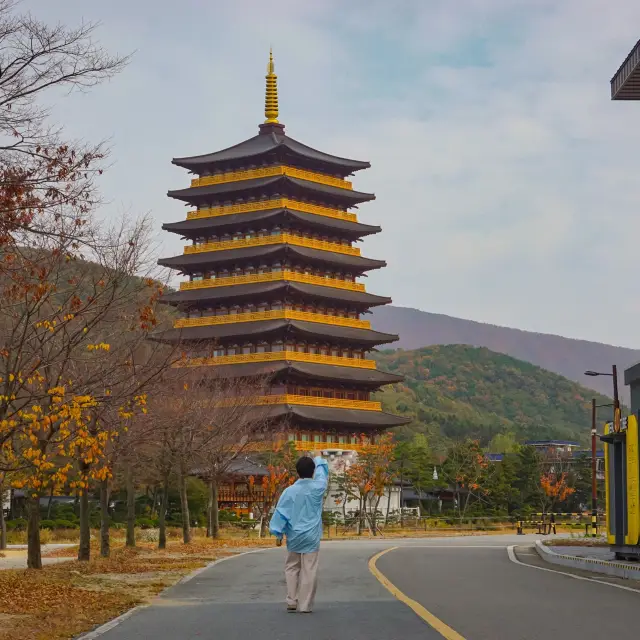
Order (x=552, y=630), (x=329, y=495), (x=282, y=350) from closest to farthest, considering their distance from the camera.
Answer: (x=552, y=630), (x=329, y=495), (x=282, y=350)

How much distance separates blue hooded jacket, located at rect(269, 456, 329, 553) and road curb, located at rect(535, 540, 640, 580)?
890 centimetres

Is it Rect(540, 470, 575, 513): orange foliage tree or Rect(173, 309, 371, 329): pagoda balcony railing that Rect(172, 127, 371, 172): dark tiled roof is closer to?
Rect(173, 309, 371, 329): pagoda balcony railing

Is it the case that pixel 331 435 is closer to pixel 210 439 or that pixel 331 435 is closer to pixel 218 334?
pixel 218 334

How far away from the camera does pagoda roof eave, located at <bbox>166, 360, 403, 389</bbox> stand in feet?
222

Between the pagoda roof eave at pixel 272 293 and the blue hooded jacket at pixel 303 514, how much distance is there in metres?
56.6

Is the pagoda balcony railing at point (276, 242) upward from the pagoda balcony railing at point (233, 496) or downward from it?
upward

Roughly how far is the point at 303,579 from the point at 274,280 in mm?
Answer: 58803

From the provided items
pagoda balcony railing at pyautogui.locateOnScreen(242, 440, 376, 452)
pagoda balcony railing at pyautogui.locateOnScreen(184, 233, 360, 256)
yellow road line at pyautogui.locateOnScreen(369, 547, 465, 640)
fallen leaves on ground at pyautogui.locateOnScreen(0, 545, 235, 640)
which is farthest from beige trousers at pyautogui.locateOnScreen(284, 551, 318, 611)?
pagoda balcony railing at pyautogui.locateOnScreen(184, 233, 360, 256)

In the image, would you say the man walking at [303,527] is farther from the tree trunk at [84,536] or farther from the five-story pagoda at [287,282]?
the five-story pagoda at [287,282]

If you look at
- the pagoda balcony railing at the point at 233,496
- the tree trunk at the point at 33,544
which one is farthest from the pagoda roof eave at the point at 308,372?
the tree trunk at the point at 33,544

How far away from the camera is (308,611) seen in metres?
12.4

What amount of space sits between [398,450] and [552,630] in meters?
59.5

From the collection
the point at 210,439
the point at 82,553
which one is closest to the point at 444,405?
the point at 210,439

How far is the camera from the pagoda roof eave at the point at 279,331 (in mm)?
69000
